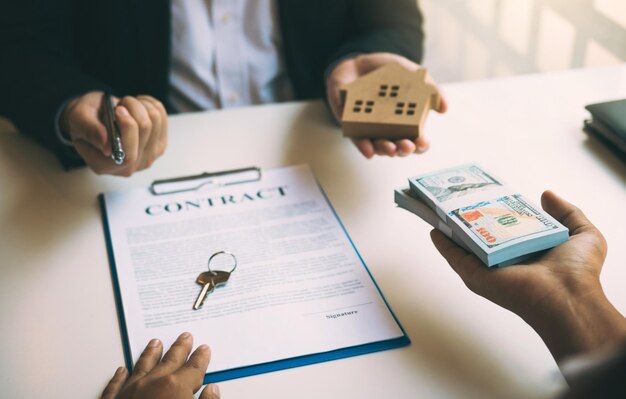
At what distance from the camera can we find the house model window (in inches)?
34.8

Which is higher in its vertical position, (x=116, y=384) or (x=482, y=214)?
(x=482, y=214)

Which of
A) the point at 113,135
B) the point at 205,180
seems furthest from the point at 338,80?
the point at 113,135

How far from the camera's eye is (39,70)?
1034 millimetres

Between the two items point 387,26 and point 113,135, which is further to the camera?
point 387,26

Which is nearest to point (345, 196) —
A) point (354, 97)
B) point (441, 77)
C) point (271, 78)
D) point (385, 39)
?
point (354, 97)

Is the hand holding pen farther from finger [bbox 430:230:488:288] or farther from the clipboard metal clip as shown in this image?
finger [bbox 430:230:488:288]

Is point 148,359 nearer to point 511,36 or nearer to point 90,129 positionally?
point 90,129

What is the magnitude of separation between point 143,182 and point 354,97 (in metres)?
0.37

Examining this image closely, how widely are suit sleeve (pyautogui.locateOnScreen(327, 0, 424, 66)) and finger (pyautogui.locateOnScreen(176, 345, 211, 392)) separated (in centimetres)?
70

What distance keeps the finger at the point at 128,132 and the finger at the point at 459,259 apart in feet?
1.49

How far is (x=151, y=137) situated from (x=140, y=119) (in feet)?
0.14

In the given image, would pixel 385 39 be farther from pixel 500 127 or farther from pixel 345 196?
pixel 345 196

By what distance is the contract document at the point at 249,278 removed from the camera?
657 millimetres

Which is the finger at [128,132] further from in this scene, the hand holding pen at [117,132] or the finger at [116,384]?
the finger at [116,384]
